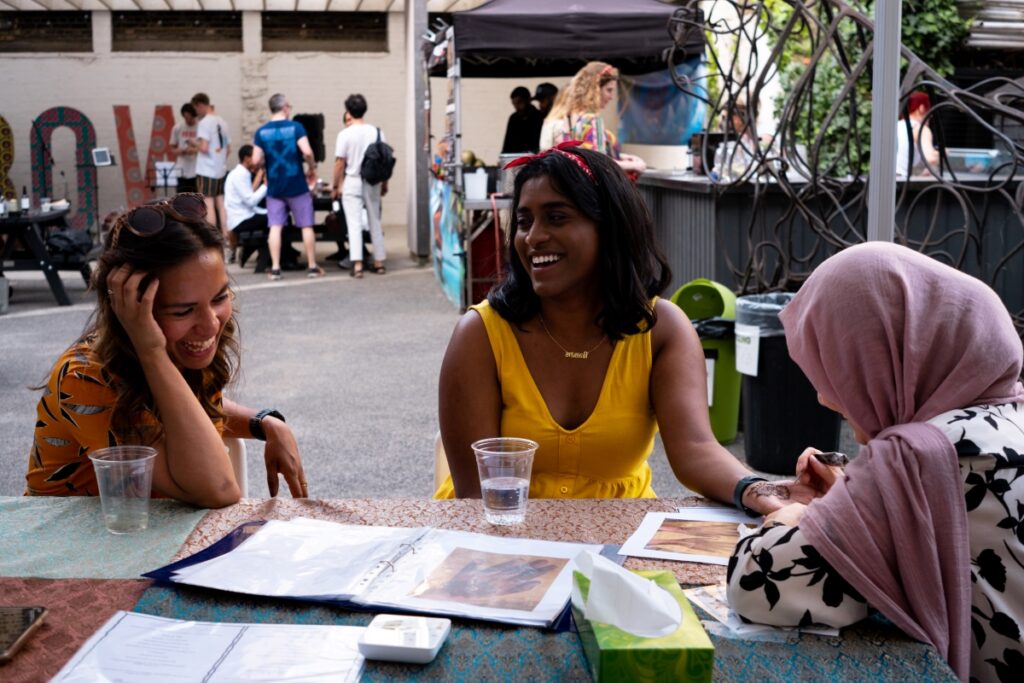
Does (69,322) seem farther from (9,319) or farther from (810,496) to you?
(810,496)

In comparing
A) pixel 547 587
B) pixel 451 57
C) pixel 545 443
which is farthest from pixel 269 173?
pixel 547 587

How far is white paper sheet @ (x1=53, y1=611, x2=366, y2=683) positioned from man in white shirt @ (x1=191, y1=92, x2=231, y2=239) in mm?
14048

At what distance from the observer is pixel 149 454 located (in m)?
2.00

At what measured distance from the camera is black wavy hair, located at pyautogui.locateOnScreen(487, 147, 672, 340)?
2.59 meters

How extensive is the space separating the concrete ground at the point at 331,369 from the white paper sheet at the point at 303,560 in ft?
3.34

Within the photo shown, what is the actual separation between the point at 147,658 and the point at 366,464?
12.9ft

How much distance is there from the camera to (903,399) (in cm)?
173

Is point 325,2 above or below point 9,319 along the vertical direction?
above

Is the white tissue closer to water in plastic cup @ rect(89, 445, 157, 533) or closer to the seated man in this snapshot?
water in plastic cup @ rect(89, 445, 157, 533)

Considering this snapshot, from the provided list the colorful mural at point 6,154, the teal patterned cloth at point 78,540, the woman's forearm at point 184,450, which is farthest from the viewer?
the colorful mural at point 6,154

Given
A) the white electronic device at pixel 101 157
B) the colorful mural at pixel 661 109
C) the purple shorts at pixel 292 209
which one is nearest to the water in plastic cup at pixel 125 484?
the colorful mural at pixel 661 109

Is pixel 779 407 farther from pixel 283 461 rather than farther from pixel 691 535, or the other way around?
pixel 691 535

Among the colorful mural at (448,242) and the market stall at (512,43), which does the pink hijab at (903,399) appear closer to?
the market stall at (512,43)

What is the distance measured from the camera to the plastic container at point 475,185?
372 inches
